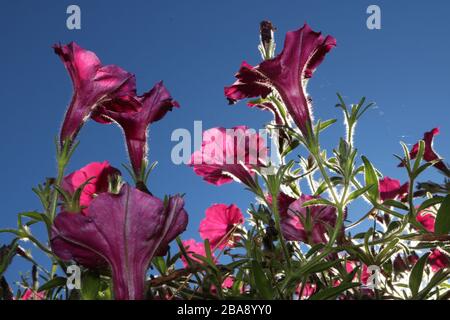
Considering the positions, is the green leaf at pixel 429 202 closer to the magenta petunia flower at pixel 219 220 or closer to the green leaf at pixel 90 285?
the magenta petunia flower at pixel 219 220

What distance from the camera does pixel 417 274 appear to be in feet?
3.33

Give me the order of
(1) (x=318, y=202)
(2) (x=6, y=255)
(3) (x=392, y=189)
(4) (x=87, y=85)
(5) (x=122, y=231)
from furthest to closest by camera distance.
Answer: (3) (x=392, y=189), (4) (x=87, y=85), (1) (x=318, y=202), (2) (x=6, y=255), (5) (x=122, y=231)

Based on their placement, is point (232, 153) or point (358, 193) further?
point (232, 153)

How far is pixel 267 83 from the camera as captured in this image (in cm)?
125

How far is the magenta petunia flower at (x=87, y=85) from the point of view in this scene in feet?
3.90

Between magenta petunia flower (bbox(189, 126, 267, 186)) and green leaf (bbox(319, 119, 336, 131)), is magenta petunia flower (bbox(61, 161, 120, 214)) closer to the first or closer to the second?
magenta petunia flower (bbox(189, 126, 267, 186))

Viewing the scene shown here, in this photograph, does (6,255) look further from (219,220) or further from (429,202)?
(429,202)

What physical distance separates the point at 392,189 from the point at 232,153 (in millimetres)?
447

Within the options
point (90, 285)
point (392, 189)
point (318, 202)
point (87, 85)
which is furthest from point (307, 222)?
point (87, 85)

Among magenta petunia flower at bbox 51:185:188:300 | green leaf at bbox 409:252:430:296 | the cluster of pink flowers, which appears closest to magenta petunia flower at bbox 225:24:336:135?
the cluster of pink flowers

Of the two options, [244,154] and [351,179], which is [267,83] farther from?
[351,179]

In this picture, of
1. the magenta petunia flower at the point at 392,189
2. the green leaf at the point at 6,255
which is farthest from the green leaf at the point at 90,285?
the magenta petunia flower at the point at 392,189

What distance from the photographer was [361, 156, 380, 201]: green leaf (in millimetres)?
1144

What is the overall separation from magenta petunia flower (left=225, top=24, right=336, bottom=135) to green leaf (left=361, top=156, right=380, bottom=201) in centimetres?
16
